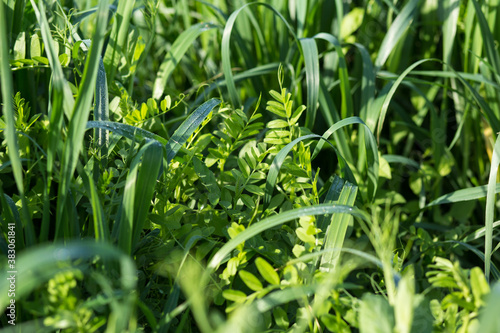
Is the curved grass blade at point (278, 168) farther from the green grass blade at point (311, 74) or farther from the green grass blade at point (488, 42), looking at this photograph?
the green grass blade at point (488, 42)

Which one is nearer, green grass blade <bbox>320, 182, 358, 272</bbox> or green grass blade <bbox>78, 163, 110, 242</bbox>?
green grass blade <bbox>78, 163, 110, 242</bbox>

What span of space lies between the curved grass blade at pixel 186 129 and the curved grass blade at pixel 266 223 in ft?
0.78

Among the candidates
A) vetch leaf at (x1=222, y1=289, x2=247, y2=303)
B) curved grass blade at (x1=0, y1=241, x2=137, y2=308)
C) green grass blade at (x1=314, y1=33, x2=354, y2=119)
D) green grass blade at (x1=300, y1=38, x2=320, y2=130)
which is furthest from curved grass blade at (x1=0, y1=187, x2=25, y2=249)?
green grass blade at (x1=314, y1=33, x2=354, y2=119)

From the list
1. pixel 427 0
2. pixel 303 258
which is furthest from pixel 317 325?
pixel 427 0

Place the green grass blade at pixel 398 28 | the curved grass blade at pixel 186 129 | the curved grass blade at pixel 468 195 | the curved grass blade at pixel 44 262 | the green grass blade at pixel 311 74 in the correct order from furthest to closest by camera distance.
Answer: the green grass blade at pixel 398 28 < the green grass blade at pixel 311 74 < the curved grass blade at pixel 468 195 < the curved grass blade at pixel 186 129 < the curved grass blade at pixel 44 262

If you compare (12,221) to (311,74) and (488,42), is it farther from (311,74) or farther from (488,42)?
(488,42)

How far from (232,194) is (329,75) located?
1.93 feet

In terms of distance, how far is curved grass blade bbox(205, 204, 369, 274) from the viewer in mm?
729

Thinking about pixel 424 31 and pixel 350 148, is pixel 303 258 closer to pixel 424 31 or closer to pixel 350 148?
pixel 350 148

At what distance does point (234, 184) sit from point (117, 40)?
0.44 metres

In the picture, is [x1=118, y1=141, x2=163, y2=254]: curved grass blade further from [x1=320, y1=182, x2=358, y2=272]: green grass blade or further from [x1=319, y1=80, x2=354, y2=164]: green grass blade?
[x1=319, y1=80, x2=354, y2=164]: green grass blade

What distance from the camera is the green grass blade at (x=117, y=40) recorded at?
1095 millimetres

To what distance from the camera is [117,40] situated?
1.12 metres

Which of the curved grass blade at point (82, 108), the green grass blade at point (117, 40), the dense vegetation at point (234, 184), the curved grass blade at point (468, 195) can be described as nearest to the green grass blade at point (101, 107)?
the dense vegetation at point (234, 184)
